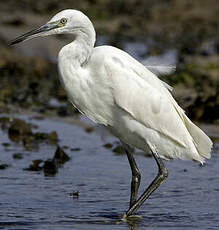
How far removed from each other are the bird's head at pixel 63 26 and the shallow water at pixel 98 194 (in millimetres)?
1713

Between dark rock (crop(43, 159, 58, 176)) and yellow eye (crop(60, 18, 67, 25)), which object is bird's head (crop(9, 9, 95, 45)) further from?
dark rock (crop(43, 159, 58, 176))

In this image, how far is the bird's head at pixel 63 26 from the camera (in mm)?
7217

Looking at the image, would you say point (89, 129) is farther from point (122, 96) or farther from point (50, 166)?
point (122, 96)

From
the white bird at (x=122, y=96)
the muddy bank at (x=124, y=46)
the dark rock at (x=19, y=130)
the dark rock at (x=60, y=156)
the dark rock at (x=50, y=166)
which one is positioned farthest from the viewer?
the muddy bank at (x=124, y=46)

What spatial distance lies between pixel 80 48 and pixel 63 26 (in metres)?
0.27

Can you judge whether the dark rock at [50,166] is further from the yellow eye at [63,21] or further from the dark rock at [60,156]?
the yellow eye at [63,21]

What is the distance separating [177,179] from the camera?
9.13 metres

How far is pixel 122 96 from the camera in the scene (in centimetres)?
748

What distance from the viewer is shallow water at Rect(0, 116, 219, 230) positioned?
24.2ft

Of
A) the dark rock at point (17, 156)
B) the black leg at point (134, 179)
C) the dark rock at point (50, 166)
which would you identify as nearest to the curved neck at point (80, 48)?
the black leg at point (134, 179)

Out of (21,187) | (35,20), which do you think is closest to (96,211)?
(21,187)

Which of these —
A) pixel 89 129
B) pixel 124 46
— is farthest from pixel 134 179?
pixel 124 46

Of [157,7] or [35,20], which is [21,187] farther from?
[157,7]

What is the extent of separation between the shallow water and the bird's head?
1713 millimetres
